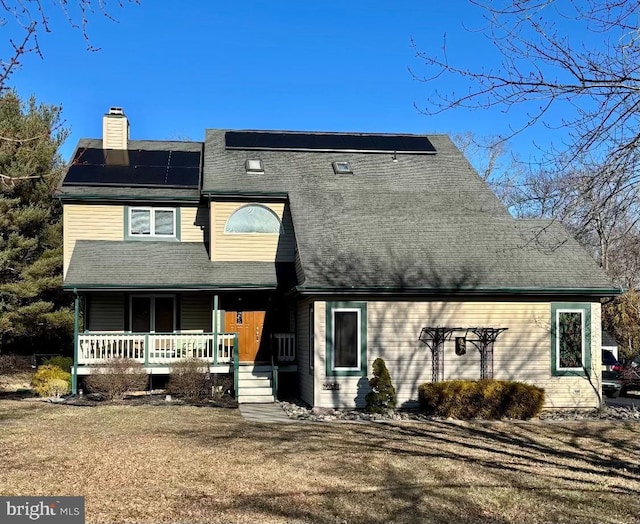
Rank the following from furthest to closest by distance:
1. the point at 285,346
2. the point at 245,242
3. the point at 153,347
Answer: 1. the point at 245,242
2. the point at 285,346
3. the point at 153,347

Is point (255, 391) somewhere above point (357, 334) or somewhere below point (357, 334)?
below

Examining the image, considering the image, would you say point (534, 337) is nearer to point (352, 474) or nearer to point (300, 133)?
point (352, 474)

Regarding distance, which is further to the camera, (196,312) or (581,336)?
(196,312)

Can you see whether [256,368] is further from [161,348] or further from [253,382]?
[161,348]

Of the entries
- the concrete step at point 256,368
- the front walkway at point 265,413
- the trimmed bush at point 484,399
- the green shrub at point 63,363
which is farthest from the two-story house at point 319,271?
the trimmed bush at point 484,399

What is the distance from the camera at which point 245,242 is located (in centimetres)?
1895

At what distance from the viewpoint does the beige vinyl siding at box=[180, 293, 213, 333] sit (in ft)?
63.3

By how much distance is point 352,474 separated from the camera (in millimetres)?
8969

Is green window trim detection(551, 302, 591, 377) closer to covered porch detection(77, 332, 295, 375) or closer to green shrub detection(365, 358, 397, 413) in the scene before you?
green shrub detection(365, 358, 397, 413)

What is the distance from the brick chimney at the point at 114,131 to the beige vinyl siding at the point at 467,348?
11091 mm

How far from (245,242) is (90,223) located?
14.4 ft

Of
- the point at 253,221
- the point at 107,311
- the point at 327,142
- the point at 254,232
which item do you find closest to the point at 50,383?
the point at 107,311

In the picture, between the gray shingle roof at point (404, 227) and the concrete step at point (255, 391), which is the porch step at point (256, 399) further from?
the gray shingle roof at point (404, 227)

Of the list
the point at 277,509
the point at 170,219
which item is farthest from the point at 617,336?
the point at 277,509
